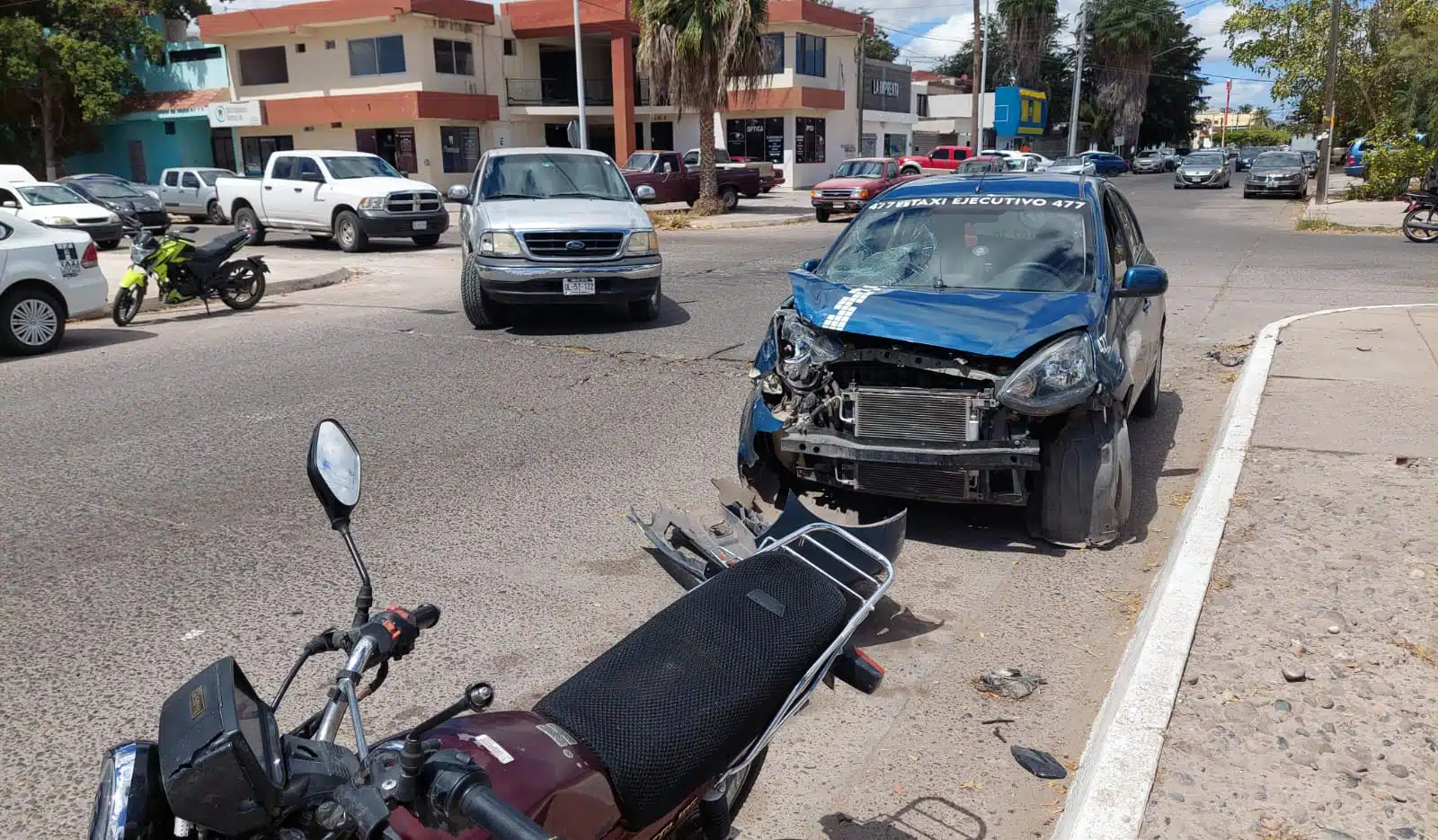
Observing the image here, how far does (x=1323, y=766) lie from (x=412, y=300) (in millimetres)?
12905

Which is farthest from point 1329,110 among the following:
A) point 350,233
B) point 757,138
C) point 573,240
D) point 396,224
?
point 573,240

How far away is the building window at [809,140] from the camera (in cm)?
4794

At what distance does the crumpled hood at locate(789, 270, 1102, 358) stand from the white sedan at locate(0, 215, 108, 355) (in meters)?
8.47

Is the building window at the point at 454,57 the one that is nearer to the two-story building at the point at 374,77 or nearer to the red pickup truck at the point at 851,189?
the two-story building at the point at 374,77

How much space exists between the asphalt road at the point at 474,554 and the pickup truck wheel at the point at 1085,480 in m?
0.17

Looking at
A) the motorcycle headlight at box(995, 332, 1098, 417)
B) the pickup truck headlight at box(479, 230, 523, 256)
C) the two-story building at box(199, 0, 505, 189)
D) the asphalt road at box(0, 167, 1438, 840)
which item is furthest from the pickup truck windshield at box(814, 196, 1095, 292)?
the two-story building at box(199, 0, 505, 189)

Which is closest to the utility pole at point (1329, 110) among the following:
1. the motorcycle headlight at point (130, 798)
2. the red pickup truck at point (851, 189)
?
the red pickup truck at point (851, 189)

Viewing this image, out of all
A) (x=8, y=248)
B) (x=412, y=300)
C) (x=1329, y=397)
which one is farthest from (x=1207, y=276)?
(x=8, y=248)

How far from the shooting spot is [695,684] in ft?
7.29

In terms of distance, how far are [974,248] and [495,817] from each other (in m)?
5.41

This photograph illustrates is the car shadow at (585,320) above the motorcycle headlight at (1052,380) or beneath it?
beneath

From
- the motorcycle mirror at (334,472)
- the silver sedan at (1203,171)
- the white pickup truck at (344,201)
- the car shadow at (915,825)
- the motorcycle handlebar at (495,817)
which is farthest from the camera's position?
the silver sedan at (1203,171)

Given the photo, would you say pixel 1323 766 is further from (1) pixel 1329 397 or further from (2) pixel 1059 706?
(1) pixel 1329 397

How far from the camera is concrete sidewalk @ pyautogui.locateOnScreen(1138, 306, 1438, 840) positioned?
10.0 feet
